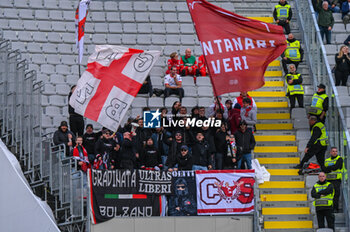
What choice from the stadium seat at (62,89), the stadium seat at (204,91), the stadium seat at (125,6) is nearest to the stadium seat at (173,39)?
the stadium seat at (125,6)

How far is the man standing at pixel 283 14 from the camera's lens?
26641 mm

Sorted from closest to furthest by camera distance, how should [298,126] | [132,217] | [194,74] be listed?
[132,217], [298,126], [194,74]

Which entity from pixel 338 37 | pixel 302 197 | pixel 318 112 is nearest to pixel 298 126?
pixel 318 112

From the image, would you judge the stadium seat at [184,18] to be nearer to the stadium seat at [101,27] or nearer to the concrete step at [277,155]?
the stadium seat at [101,27]

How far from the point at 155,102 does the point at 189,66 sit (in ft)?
6.04

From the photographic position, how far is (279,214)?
67.4ft

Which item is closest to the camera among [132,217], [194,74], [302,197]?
[132,217]

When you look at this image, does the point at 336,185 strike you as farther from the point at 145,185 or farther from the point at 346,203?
the point at 145,185

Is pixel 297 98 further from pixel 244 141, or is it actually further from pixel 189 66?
pixel 189 66

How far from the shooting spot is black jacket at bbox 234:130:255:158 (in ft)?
68.5

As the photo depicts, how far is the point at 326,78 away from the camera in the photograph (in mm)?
23094

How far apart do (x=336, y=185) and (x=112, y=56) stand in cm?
561

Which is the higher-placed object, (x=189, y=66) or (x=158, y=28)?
(x=158, y=28)

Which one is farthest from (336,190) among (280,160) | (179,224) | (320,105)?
(179,224)
